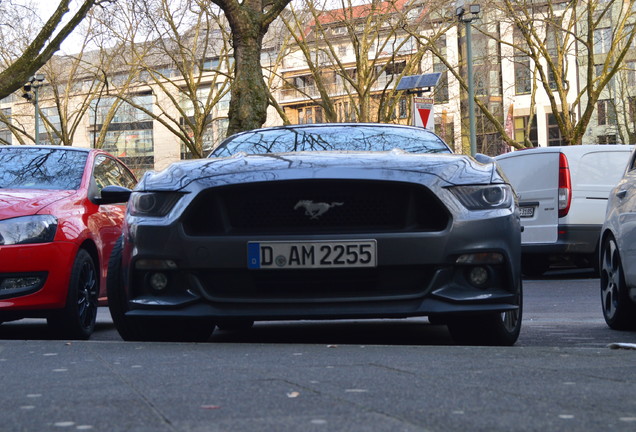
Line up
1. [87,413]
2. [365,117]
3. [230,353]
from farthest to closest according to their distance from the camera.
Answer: [365,117], [230,353], [87,413]

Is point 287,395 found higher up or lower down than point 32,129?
lower down

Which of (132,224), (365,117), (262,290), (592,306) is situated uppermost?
(365,117)

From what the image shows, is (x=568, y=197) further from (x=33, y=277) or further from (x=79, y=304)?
(x=33, y=277)

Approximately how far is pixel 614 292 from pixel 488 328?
2133mm

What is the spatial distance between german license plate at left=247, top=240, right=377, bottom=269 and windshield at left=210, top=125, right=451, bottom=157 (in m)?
1.19

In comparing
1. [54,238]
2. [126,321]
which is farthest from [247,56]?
[126,321]

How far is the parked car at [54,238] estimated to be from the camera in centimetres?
712

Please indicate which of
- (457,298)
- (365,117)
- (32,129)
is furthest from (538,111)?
(457,298)

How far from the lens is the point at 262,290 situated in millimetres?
5465

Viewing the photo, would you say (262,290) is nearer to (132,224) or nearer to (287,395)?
(132,224)

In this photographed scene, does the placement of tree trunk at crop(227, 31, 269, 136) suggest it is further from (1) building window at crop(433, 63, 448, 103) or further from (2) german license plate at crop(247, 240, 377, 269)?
(2) german license plate at crop(247, 240, 377, 269)

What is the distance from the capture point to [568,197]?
47.4ft

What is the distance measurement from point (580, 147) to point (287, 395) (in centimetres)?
1196

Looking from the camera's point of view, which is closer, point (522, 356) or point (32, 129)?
point (522, 356)
